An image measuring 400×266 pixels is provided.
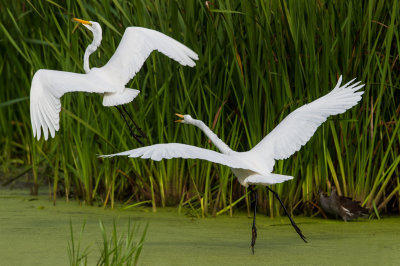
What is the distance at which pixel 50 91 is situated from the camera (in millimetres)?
4125

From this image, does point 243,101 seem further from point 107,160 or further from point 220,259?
point 220,259

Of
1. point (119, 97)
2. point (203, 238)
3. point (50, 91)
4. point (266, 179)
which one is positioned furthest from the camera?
point (119, 97)

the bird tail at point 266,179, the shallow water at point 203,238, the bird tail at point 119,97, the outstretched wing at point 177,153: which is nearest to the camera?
the outstretched wing at point 177,153

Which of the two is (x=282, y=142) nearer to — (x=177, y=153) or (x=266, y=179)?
(x=266, y=179)

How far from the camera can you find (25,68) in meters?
6.21

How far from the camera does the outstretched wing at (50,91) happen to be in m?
4.03

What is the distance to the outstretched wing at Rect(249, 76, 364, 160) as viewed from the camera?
3.74m

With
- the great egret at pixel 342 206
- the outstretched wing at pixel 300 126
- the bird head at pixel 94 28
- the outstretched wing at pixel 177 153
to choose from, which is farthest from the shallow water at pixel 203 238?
the bird head at pixel 94 28

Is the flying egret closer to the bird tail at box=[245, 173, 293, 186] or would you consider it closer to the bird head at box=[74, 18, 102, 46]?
the bird tail at box=[245, 173, 293, 186]

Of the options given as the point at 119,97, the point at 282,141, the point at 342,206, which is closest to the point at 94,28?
the point at 119,97

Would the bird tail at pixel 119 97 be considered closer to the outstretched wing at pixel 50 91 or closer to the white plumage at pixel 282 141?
the outstretched wing at pixel 50 91

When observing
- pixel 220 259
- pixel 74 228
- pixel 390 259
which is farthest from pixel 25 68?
pixel 390 259

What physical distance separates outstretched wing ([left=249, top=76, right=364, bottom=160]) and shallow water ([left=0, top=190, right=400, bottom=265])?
462 millimetres

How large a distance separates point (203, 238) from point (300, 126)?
0.74 meters
